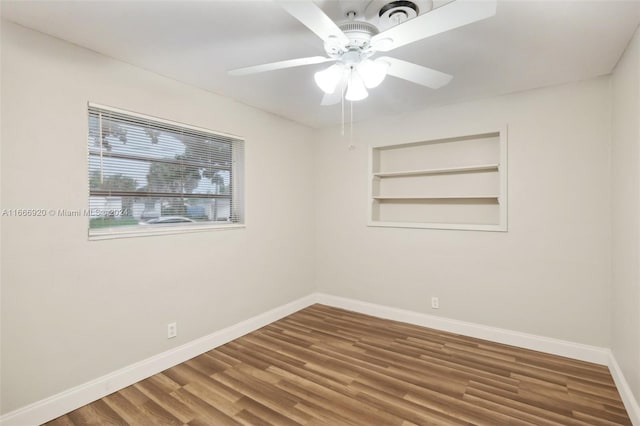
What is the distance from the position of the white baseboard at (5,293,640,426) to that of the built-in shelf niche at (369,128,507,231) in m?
1.04

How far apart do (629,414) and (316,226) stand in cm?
333

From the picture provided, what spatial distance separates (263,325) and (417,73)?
2.98 metres

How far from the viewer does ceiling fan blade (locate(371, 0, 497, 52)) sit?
1163 mm

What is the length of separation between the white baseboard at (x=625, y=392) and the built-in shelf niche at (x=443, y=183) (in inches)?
52.6

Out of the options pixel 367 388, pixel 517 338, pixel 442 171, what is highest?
pixel 442 171

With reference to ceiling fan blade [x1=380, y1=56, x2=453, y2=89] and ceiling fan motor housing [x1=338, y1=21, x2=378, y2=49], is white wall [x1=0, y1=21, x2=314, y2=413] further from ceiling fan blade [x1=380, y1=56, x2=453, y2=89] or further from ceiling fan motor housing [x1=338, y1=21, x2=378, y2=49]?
ceiling fan blade [x1=380, y1=56, x2=453, y2=89]

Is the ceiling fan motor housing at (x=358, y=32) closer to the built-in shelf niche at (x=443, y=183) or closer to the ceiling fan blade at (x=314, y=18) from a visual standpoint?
the ceiling fan blade at (x=314, y=18)

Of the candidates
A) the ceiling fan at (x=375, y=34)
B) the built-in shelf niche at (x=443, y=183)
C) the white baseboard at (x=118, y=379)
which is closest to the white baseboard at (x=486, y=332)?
the built-in shelf niche at (x=443, y=183)

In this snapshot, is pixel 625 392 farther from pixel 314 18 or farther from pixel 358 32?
pixel 314 18

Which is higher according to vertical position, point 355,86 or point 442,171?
point 355,86

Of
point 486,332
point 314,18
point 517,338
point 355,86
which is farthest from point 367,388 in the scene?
point 314,18

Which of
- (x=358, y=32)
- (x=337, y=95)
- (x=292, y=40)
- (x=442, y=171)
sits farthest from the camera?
(x=442, y=171)

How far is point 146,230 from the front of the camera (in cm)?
261

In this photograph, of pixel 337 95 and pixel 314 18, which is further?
pixel 337 95
